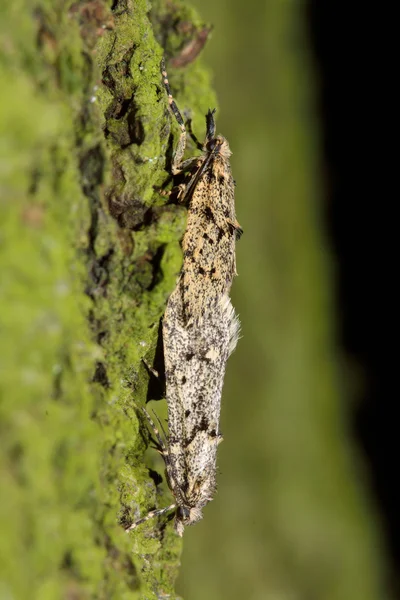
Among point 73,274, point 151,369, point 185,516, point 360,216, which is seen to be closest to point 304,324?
point 360,216

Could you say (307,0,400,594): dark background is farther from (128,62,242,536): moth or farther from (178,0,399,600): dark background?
(128,62,242,536): moth

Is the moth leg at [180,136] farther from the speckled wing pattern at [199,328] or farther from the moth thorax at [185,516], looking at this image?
the moth thorax at [185,516]

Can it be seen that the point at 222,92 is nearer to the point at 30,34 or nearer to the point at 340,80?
the point at 340,80

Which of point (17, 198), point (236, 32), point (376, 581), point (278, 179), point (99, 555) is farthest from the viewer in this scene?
point (376, 581)

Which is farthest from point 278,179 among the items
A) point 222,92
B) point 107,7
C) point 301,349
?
point 107,7

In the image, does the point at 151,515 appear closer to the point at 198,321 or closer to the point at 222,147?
the point at 198,321
